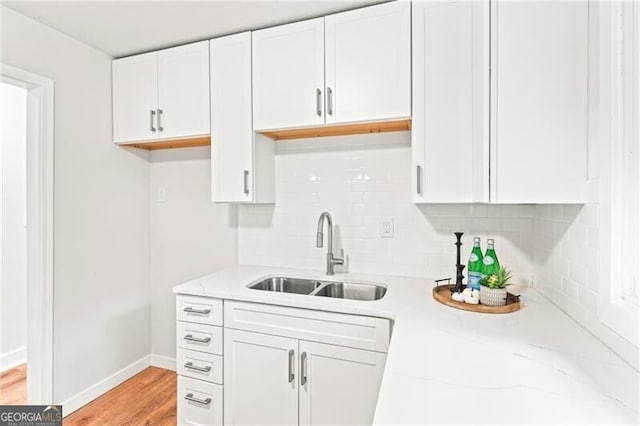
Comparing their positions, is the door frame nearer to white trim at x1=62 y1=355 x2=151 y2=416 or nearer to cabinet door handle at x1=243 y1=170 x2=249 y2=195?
white trim at x1=62 y1=355 x2=151 y2=416

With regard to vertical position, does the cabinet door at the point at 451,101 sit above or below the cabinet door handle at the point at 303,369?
above

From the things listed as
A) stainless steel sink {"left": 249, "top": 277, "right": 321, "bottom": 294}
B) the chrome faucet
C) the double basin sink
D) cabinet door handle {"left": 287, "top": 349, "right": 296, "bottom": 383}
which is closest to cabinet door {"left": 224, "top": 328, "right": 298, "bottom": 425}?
cabinet door handle {"left": 287, "top": 349, "right": 296, "bottom": 383}

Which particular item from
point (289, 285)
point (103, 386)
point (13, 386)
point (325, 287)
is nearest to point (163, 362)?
point (103, 386)

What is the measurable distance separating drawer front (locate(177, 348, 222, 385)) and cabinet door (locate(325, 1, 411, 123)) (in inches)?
56.8

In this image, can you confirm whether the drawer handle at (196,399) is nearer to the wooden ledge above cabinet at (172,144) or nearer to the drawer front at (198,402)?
the drawer front at (198,402)

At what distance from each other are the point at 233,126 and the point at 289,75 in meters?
0.46

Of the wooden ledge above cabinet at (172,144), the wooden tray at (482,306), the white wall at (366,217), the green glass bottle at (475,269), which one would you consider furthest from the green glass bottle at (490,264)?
the wooden ledge above cabinet at (172,144)

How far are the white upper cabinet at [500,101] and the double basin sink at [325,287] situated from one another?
680 millimetres

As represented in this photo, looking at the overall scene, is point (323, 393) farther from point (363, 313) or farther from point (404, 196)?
point (404, 196)

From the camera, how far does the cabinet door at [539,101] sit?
129 cm

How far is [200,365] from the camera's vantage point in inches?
72.6

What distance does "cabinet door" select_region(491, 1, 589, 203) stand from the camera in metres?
1.29

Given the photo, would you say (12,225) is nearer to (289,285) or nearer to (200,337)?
(200,337)

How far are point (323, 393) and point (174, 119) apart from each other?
1.86m
